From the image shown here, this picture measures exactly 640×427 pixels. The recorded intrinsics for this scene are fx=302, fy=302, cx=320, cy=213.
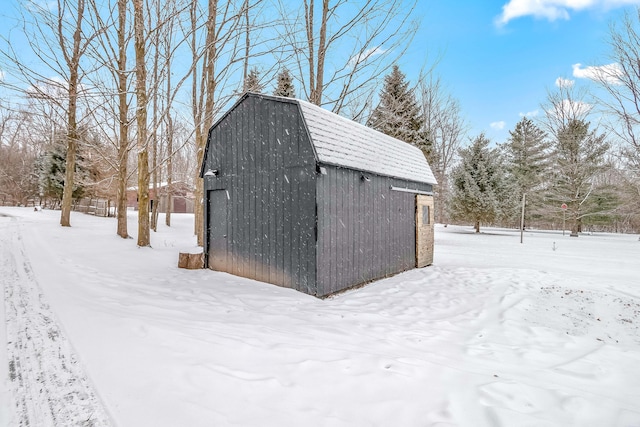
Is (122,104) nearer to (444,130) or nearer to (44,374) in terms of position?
(44,374)

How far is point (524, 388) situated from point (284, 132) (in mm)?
5013

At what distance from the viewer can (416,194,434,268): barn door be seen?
881cm

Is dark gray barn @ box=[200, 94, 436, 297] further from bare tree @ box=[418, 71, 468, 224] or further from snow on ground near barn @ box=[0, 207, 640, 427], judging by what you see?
bare tree @ box=[418, 71, 468, 224]

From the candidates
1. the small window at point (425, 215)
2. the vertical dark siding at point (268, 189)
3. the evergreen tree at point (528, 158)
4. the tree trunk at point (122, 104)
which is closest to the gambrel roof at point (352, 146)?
the vertical dark siding at point (268, 189)

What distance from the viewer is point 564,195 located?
72.3 ft

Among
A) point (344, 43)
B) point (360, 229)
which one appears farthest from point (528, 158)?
point (360, 229)

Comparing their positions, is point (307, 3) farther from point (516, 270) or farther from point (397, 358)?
point (397, 358)

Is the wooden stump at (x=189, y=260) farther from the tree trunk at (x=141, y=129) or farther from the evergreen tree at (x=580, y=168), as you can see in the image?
the evergreen tree at (x=580, y=168)

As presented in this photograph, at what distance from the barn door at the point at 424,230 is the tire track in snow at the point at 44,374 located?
26.2 feet

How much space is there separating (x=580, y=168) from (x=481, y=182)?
7.03 meters

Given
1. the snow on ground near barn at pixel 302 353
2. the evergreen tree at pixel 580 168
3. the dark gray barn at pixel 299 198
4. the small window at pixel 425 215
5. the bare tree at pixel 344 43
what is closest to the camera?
the snow on ground near barn at pixel 302 353

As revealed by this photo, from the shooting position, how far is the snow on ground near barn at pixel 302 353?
81.3 inches

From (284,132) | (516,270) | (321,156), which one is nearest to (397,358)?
(321,156)

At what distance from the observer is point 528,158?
85.3 feet
